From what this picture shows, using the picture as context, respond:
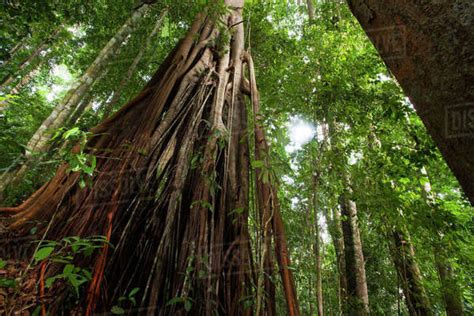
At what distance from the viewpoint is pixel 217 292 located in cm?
137

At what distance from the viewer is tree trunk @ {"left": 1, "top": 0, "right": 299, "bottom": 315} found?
4.45 ft

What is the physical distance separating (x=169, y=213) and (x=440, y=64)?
1.39 m

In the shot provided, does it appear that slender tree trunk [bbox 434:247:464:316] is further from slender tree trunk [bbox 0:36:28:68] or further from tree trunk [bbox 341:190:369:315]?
slender tree trunk [bbox 0:36:28:68]

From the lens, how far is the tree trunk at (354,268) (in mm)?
3738

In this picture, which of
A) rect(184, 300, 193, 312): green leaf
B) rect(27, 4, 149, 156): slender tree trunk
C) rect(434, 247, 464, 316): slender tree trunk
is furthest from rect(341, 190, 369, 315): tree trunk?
rect(27, 4, 149, 156): slender tree trunk

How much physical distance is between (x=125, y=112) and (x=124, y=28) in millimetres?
1812

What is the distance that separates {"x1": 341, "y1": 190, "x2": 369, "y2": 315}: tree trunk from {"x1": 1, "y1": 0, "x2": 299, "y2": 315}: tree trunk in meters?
2.19

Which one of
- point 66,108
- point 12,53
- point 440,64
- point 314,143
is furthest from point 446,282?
point 12,53

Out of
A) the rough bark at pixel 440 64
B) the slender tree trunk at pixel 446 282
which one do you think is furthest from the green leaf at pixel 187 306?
the slender tree trunk at pixel 446 282

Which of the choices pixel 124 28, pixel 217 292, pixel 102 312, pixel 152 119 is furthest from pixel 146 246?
pixel 124 28

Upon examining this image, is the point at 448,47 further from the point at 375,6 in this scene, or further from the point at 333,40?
the point at 333,40

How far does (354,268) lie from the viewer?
401cm

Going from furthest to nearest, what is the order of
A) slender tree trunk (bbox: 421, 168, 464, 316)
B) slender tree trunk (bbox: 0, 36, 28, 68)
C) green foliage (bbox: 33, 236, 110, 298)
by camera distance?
slender tree trunk (bbox: 0, 36, 28, 68), slender tree trunk (bbox: 421, 168, 464, 316), green foliage (bbox: 33, 236, 110, 298)

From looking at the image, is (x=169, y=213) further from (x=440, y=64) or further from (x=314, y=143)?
(x=314, y=143)
